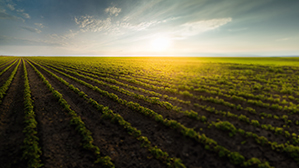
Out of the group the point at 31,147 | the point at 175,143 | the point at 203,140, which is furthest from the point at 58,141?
the point at 203,140

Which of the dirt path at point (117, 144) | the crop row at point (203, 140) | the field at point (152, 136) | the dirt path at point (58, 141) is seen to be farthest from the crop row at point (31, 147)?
the crop row at point (203, 140)

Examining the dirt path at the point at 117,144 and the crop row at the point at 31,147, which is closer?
the crop row at the point at 31,147

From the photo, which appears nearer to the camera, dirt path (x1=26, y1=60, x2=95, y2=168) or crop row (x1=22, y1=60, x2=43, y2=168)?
crop row (x1=22, y1=60, x2=43, y2=168)

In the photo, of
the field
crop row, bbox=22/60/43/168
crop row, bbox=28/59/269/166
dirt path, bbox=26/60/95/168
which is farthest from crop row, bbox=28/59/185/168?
crop row, bbox=22/60/43/168

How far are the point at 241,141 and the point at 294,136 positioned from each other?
3340 millimetres

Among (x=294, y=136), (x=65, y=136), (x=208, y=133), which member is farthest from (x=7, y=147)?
(x=294, y=136)

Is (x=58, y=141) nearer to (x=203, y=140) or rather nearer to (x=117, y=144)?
(x=117, y=144)

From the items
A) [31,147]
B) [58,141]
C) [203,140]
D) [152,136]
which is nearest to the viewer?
[31,147]

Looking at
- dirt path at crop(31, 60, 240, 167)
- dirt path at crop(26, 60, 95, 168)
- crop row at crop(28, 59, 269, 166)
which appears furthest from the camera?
dirt path at crop(26, 60, 95, 168)

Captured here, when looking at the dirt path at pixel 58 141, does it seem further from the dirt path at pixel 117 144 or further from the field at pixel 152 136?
the dirt path at pixel 117 144

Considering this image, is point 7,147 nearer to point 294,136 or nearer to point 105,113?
point 105,113

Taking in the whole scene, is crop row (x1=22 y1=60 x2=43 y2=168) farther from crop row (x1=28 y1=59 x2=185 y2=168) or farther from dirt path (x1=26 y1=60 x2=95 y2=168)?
crop row (x1=28 y1=59 x2=185 y2=168)

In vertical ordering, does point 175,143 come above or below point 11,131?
below

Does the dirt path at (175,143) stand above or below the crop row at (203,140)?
below
